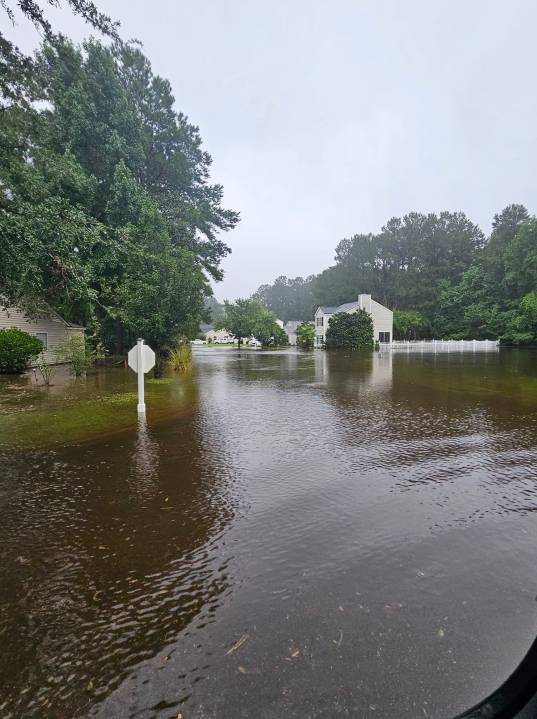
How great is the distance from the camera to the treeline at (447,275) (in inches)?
1777

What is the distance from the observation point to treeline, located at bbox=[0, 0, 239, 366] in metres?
6.45

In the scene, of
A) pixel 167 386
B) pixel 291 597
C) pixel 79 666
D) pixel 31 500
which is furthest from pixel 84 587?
pixel 167 386

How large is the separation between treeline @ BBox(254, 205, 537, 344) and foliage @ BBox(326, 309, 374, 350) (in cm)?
1255

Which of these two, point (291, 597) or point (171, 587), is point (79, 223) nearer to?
point (171, 587)

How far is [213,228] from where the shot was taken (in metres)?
31.4

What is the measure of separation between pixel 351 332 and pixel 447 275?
29874mm

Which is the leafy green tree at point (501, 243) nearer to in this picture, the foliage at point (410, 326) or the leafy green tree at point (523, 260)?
the leafy green tree at point (523, 260)

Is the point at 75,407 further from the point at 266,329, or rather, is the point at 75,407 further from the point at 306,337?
the point at 306,337

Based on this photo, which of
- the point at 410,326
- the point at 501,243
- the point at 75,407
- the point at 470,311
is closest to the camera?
the point at 75,407

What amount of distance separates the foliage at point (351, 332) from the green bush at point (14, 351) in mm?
30384

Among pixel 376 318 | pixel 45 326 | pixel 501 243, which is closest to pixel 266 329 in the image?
pixel 376 318

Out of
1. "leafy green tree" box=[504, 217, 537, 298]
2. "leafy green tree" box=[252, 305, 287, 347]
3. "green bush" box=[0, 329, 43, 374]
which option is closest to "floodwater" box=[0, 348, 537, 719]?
"green bush" box=[0, 329, 43, 374]

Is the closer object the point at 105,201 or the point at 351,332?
the point at 105,201

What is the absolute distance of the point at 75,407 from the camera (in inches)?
360
